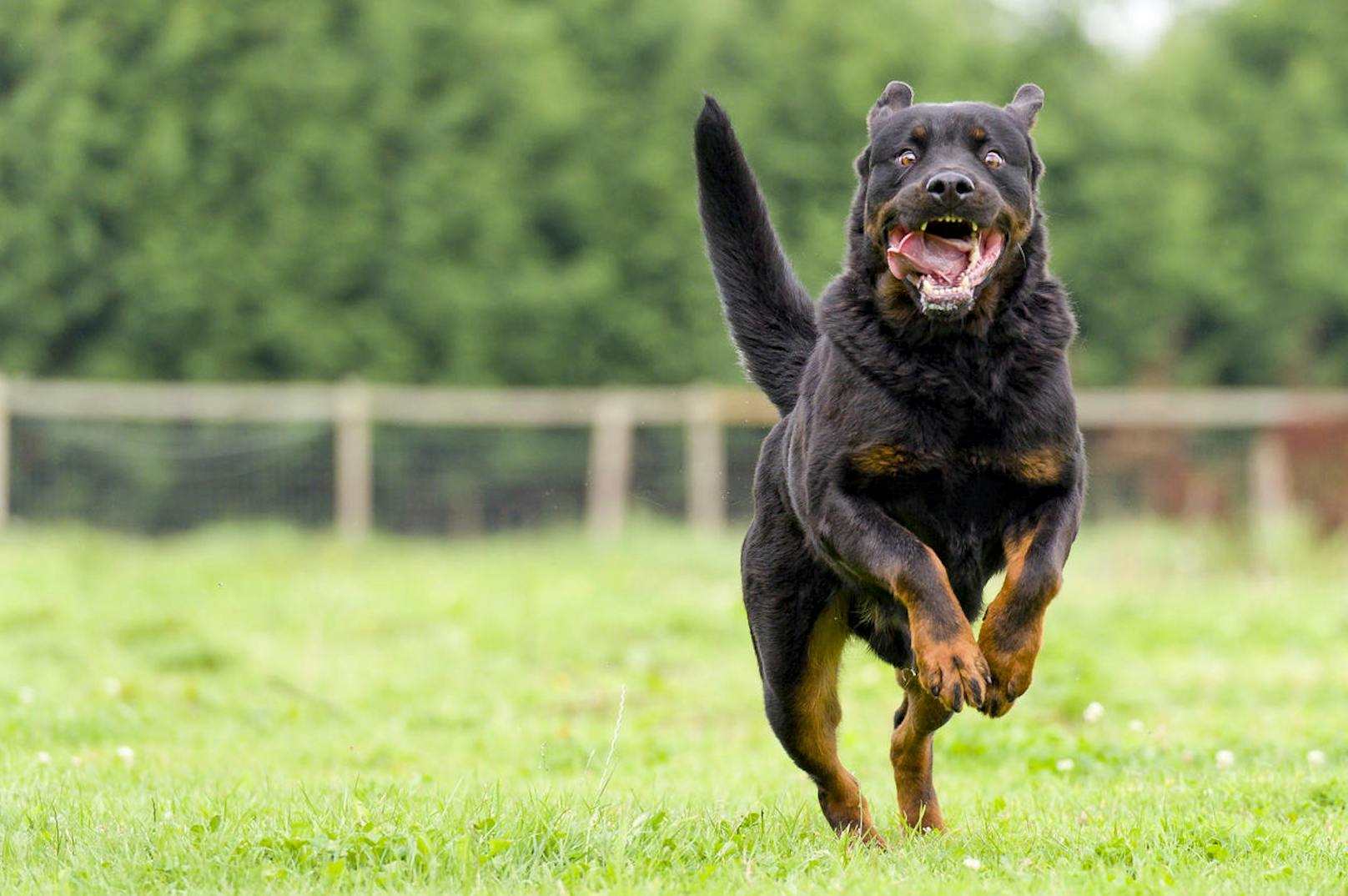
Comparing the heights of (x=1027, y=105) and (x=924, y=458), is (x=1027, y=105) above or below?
above

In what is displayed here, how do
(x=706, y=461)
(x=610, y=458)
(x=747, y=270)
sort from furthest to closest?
(x=610, y=458), (x=706, y=461), (x=747, y=270)

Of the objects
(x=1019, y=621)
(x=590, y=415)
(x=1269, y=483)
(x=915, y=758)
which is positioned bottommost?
(x=1269, y=483)

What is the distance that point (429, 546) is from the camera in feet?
53.0

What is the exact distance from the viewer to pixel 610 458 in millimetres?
17062

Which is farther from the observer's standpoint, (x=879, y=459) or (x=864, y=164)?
(x=864, y=164)

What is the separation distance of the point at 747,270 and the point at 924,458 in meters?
1.09

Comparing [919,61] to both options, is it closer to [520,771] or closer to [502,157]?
[502,157]

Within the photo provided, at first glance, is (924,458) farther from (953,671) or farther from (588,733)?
(588,733)

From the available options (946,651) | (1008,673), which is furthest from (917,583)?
(1008,673)

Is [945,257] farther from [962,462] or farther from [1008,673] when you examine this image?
[1008,673]

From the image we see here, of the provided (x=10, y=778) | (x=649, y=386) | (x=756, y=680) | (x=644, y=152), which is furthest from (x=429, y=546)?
(x=10, y=778)

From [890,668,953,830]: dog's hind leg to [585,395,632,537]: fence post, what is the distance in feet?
40.6

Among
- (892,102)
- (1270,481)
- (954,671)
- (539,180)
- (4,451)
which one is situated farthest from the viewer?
(539,180)

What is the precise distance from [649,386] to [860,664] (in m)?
11.4
